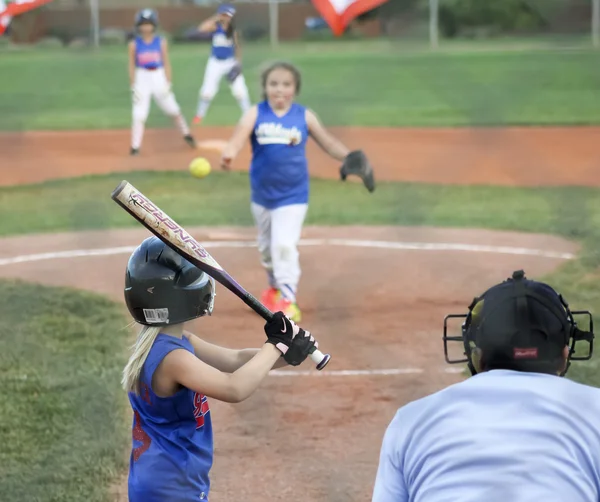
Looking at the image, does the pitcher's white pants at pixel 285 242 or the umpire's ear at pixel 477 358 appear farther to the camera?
the pitcher's white pants at pixel 285 242

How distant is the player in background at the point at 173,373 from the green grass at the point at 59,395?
1.27 m

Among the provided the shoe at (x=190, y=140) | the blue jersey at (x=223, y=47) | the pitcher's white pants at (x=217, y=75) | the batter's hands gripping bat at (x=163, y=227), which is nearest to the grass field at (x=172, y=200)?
the batter's hands gripping bat at (x=163, y=227)

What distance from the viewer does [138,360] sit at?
121 inches

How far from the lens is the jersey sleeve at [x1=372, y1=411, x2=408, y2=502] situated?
2.09 meters

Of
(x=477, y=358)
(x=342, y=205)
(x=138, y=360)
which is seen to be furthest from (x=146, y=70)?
(x=477, y=358)

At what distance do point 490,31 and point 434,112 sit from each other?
13198 millimetres

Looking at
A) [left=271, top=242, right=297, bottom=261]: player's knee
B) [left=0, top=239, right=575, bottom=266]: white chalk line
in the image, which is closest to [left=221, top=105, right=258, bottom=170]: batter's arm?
[left=271, top=242, right=297, bottom=261]: player's knee

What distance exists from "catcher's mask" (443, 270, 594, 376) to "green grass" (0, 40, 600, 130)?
53.7ft

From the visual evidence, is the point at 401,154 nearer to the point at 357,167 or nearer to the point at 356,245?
the point at 356,245

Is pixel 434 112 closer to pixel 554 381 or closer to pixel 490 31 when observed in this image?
pixel 490 31

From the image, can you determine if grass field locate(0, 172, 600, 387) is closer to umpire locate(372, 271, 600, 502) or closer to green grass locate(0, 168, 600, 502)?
green grass locate(0, 168, 600, 502)

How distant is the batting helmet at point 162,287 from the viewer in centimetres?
303

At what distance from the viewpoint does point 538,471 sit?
6.39ft

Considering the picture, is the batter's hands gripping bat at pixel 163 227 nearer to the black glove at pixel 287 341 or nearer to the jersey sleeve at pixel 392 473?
the black glove at pixel 287 341
